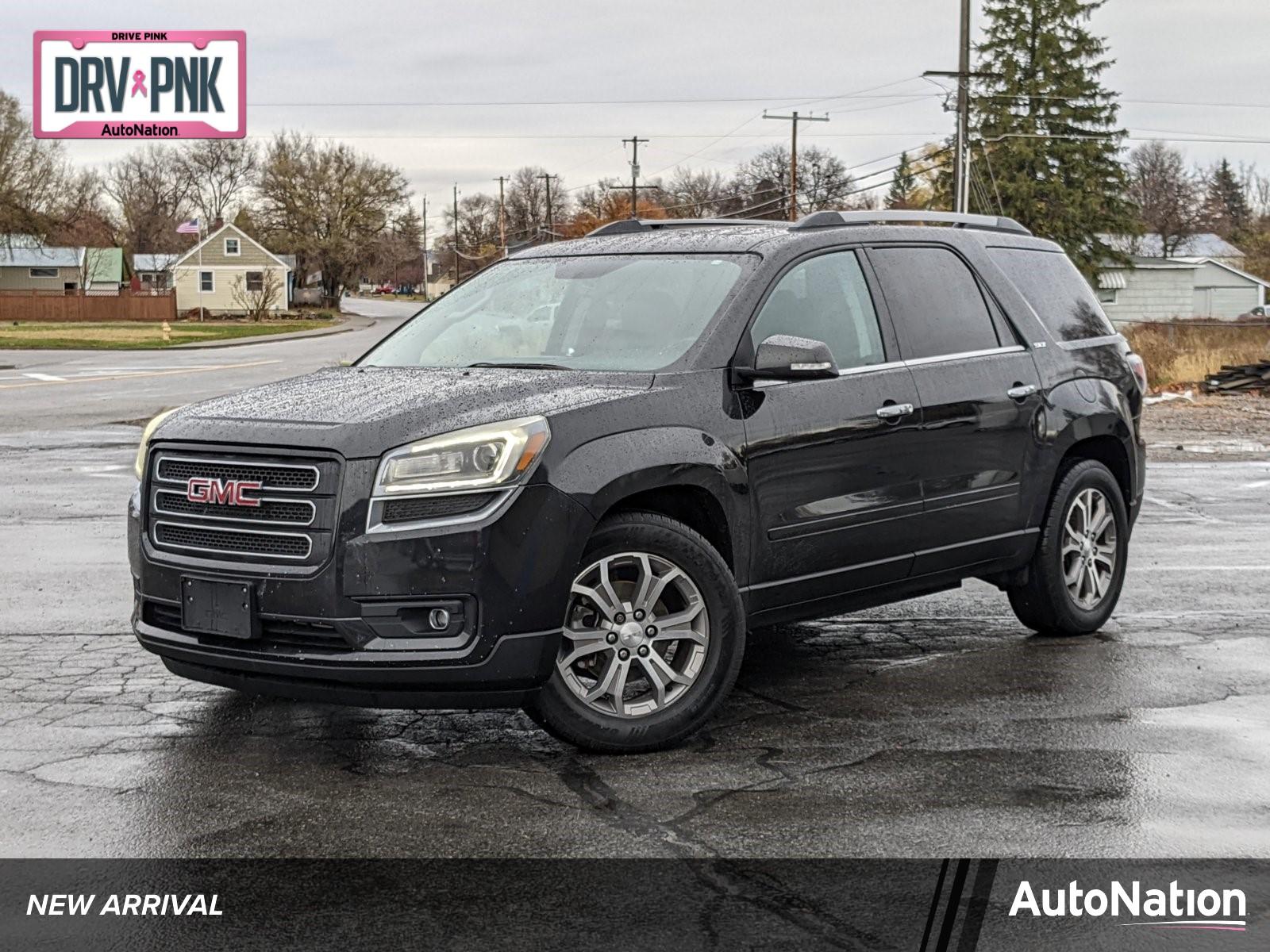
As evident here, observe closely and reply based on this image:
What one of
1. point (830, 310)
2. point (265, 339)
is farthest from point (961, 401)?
point (265, 339)

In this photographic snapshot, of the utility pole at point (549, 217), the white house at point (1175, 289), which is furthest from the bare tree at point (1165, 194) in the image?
the utility pole at point (549, 217)

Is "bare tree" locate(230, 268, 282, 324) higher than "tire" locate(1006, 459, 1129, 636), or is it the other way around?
"bare tree" locate(230, 268, 282, 324)

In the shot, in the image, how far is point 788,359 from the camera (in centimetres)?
577

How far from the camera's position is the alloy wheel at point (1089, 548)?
7445 millimetres

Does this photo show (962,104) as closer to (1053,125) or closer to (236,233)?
(1053,125)

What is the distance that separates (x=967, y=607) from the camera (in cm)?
837

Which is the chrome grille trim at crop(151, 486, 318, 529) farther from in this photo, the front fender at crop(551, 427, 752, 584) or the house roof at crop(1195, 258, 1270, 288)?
the house roof at crop(1195, 258, 1270, 288)

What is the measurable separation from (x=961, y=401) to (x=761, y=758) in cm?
208

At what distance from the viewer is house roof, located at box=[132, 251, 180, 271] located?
404 ft

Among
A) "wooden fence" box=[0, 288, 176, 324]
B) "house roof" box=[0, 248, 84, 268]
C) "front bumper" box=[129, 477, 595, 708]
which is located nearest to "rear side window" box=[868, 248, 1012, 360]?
"front bumper" box=[129, 477, 595, 708]

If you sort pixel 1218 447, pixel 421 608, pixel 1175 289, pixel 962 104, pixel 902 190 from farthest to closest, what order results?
pixel 902 190 < pixel 1175 289 < pixel 962 104 < pixel 1218 447 < pixel 421 608

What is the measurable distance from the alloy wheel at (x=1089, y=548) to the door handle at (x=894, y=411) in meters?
1.36

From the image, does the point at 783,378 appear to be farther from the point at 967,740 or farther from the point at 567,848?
the point at 567,848

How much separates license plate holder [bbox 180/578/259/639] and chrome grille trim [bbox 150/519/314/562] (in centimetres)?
10
